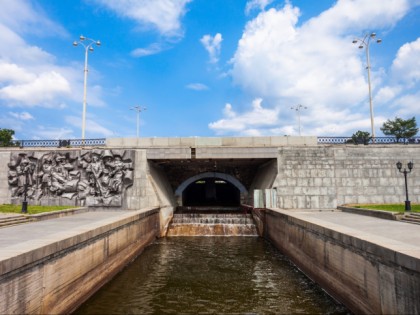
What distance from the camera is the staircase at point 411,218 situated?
33.3 feet

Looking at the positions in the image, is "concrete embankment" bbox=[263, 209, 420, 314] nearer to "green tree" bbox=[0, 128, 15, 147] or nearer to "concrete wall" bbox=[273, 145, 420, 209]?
"concrete wall" bbox=[273, 145, 420, 209]

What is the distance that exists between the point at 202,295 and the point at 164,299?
40.4 inches

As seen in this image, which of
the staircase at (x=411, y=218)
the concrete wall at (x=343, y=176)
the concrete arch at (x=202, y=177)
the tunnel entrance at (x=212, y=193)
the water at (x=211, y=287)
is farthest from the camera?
the tunnel entrance at (x=212, y=193)

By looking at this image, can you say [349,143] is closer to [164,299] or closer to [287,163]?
[287,163]

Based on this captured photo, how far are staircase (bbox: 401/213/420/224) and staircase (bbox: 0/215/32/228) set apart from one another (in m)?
14.5

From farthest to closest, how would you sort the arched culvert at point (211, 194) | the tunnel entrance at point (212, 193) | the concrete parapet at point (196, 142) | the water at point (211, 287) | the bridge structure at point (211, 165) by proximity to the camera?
the tunnel entrance at point (212, 193) → the arched culvert at point (211, 194) → the concrete parapet at point (196, 142) → the bridge structure at point (211, 165) → the water at point (211, 287)

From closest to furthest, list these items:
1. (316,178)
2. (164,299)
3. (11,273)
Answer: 1. (11,273)
2. (164,299)
3. (316,178)

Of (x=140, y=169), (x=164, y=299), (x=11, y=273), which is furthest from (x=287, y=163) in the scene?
(x=11, y=273)

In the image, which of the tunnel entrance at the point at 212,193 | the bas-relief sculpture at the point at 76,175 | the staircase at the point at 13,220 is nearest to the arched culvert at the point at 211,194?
the tunnel entrance at the point at 212,193

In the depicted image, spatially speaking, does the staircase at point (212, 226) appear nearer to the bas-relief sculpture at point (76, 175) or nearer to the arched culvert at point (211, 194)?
the bas-relief sculpture at point (76, 175)

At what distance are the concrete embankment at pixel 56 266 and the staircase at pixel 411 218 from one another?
10.7m

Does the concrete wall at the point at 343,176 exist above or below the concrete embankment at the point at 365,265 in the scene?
above

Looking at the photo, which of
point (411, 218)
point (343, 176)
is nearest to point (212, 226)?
point (343, 176)

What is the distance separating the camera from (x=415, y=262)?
445 cm
